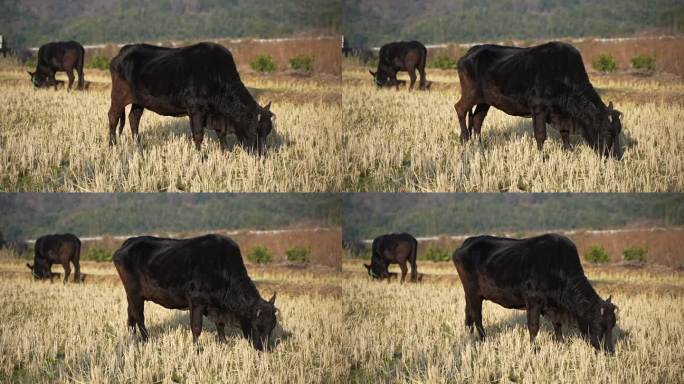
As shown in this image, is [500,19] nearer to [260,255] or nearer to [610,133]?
[610,133]

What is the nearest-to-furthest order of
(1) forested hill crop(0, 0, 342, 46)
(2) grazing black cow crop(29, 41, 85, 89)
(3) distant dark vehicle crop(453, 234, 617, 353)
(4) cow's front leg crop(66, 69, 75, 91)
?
(3) distant dark vehicle crop(453, 234, 617, 353) < (1) forested hill crop(0, 0, 342, 46) < (4) cow's front leg crop(66, 69, 75, 91) < (2) grazing black cow crop(29, 41, 85, 89)

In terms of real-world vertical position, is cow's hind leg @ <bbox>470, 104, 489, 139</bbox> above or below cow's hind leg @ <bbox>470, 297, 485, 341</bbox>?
above

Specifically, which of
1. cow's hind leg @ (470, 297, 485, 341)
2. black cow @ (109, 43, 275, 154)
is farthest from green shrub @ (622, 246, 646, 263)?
black cow @ (109, 43, 275, 154)

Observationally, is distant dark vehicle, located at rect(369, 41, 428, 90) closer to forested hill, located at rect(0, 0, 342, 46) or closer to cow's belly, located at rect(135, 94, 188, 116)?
forested hill, located at rect(0, 0, 342, 46)

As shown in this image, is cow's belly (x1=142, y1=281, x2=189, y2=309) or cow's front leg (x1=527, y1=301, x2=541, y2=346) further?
cow's belly (x1=142, y1=281, x2=189, y2=309)

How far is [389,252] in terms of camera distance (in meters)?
12.9

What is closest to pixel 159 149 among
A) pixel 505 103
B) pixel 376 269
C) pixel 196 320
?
pixel 196 320

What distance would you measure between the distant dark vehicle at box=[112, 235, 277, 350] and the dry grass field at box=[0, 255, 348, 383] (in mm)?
226

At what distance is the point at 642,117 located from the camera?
12.7m

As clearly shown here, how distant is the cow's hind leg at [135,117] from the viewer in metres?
12.4

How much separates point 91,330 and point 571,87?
6177mm

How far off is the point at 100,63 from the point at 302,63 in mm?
2512

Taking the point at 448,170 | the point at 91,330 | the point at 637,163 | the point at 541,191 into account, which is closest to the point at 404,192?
the point at 448,170

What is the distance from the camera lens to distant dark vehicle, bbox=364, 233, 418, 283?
12781 mm
